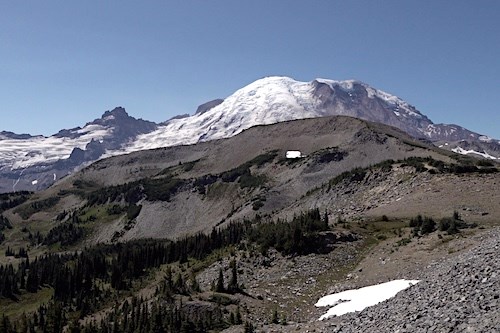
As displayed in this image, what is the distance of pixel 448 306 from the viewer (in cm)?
2752

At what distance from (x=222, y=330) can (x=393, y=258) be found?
24.6 meters

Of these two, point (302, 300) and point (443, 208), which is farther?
point (443, 208)

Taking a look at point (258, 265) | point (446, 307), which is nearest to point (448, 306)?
point (446, 307)

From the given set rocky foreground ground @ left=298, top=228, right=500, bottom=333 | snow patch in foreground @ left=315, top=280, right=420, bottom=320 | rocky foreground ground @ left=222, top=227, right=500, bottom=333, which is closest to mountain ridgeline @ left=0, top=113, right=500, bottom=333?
snow patch in foreground @ left=315, top=280, right=420, bottom=320

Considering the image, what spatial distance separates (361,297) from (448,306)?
21882mm

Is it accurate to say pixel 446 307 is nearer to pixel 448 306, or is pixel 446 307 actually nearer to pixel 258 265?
pixel 448 306

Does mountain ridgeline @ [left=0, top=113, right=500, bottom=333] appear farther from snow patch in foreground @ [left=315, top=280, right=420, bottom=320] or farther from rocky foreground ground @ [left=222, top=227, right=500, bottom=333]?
rocky foreground ground @ [left=222, top=227, right=500, bottom=333]

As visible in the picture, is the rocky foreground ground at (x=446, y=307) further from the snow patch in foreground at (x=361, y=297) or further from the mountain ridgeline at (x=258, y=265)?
the mountain ridgeline at (x=258, y=265)

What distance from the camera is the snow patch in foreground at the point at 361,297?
151 ft

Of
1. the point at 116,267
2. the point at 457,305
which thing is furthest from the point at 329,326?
the point at 116,267

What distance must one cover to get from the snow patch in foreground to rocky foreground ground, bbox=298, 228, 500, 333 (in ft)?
22.8

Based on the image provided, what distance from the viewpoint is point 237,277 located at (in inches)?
2744

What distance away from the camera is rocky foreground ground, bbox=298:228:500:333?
2462 centimetres

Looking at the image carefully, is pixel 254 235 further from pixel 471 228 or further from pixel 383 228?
pixel 471 228
